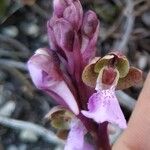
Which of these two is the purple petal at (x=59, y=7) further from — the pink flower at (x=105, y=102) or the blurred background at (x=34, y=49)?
the blurred background at (x=34, y=49)

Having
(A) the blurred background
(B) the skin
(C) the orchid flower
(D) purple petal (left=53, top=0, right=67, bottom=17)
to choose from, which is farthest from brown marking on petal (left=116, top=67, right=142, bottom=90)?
(A) the blurred background

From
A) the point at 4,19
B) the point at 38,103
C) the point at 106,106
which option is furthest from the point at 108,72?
the point at 4,19

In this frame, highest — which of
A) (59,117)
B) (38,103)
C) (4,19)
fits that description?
(59,117)

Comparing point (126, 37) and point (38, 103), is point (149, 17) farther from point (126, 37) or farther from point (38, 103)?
point (38, 103)

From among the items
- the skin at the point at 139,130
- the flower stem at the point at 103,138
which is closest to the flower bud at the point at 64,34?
the flower stem at the point at 103,138

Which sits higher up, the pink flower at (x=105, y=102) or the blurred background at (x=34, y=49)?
the pink flower at (x=105, y=102)
